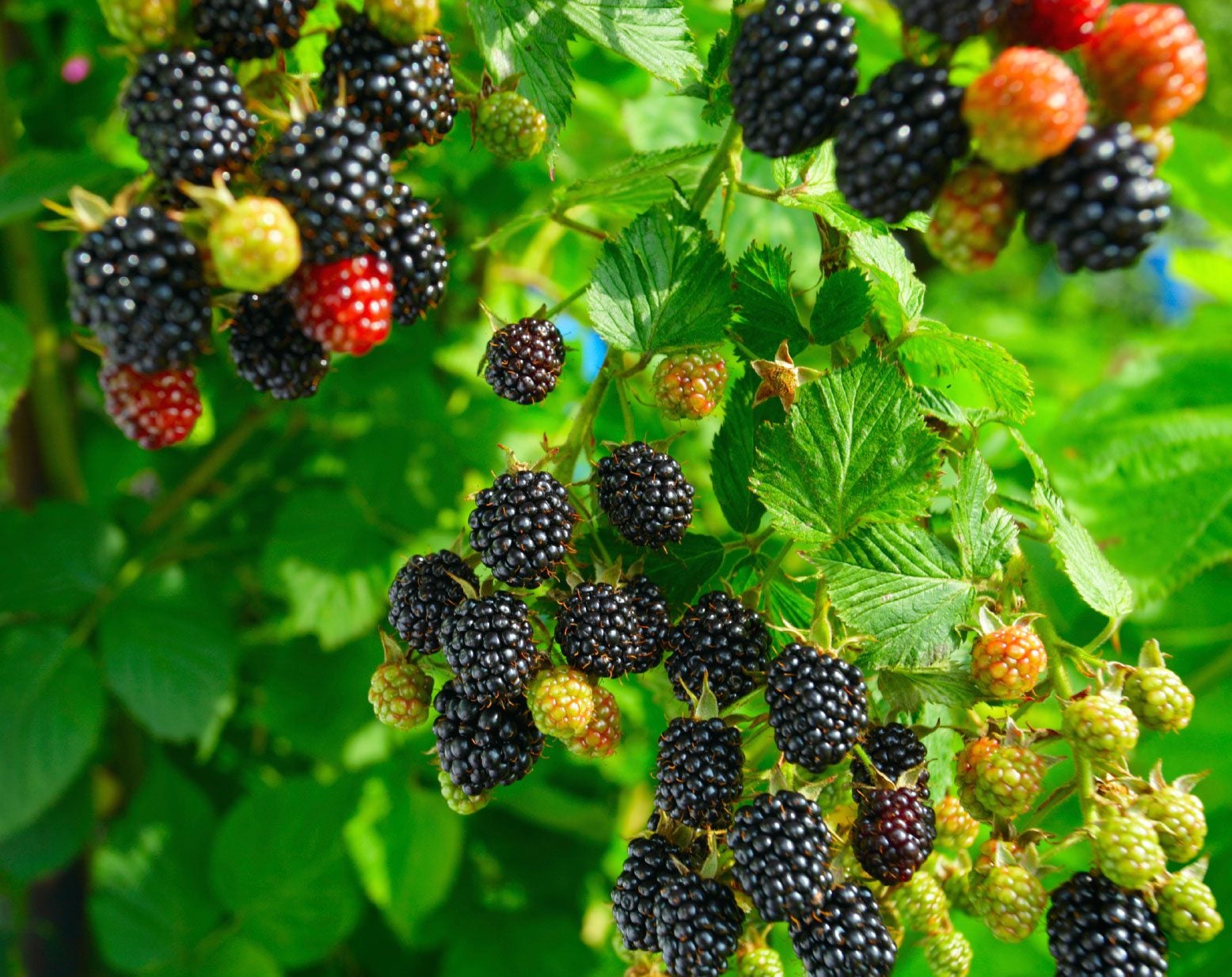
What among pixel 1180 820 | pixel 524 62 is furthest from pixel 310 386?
pixel 1180 820

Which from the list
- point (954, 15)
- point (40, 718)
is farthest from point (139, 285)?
point (40, 718)

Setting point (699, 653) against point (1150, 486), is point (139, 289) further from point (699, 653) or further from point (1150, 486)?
point (1150, 486)

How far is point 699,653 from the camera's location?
2.41 feet

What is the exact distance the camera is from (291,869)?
58.4 inches

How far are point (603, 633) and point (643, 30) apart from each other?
0.50 m

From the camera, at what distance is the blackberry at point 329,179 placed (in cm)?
60

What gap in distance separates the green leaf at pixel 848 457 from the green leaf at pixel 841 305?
0.12 ft

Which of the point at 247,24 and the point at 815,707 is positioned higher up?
the point at 247,24

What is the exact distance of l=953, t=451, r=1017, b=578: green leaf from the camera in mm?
794

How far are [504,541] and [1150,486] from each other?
99 centimetres

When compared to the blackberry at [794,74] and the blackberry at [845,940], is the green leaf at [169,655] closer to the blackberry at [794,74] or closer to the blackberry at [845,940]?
the blackberry at [845,940]

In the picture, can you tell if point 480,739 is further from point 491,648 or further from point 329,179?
point 329,179

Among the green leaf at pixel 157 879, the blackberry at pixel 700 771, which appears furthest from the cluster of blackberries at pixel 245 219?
the green leaf at pixel 157 879

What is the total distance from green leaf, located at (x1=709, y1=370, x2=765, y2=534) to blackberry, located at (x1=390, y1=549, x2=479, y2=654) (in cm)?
23
